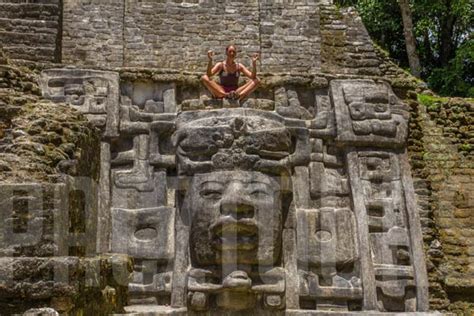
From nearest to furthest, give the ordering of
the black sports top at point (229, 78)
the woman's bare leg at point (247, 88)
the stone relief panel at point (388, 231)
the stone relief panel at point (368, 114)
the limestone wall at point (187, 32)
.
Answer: the stone relief panel at point (388, 231), the stone relief panel at point (368, 114), the woman's bare leg at point (247, 88), the black sports top at point (229, 78), the limestone wall at point (187, 32)

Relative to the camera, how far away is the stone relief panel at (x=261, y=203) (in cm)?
581

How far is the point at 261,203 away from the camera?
591 centimetres

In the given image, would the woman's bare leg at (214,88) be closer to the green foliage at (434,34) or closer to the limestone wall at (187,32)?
the limestone wall at (187,32)

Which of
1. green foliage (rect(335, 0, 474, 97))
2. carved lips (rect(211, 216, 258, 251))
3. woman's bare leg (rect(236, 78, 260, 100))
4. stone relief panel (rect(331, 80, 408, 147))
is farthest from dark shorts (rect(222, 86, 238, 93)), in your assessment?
green foliage (rect(335, 0, 474, 97))

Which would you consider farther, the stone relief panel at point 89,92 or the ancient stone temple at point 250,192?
the stone relief panel at point 89,92

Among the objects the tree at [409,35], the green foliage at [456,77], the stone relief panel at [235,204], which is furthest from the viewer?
the tree at [409,35]

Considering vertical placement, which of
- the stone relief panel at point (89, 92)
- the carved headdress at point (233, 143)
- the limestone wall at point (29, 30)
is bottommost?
the carved headdress at point (233, 143)

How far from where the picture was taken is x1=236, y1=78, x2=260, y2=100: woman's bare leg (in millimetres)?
6750

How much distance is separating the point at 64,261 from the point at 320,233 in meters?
2.97

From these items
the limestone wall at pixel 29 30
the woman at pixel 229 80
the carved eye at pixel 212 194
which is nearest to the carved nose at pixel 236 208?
the carved eye at pixel 212 194

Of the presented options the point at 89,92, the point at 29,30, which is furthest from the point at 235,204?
the point at 29,30

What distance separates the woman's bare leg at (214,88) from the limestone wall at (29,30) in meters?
3.26

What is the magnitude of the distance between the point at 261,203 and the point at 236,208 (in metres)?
0.24

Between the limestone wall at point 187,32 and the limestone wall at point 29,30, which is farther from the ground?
the limestone wall at point 187,32
